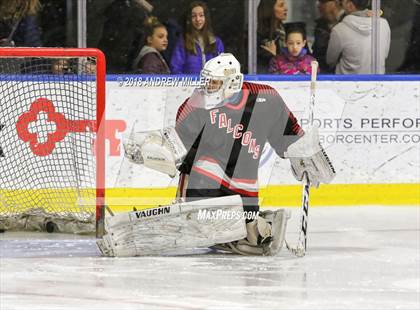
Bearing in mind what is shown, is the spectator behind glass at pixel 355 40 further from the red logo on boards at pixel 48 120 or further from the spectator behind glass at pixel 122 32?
the red logo on boards at pixel 48 120

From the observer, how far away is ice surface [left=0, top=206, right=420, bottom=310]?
499 centimetres

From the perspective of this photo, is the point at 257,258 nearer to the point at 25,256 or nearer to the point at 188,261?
the point at 188,261

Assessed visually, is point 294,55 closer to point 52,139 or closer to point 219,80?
point 52,139

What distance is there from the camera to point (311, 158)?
20.4 ft

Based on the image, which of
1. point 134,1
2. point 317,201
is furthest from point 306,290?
point 134,1

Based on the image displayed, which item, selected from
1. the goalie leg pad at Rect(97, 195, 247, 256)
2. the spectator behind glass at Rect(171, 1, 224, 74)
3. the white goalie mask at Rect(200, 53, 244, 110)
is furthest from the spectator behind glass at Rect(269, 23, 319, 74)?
the goalie leg pad at Rect(97, 195, 247, 256)

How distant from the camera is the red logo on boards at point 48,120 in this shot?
282 inches

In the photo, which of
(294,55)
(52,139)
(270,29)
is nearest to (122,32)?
(270,29)

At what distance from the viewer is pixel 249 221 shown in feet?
20.3

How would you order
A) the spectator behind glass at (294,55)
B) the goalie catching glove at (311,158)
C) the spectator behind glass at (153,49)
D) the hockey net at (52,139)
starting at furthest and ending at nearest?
the spectator behind glass at (294,55) < the spectator behind glass at (153,49) < the hockey net at (52,139) < the goalie catching glove at (311,158)

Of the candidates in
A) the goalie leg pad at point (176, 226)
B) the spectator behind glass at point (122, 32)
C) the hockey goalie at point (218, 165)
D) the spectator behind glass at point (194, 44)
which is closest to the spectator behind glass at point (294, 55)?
the spectator behind glass at point (194, 44)

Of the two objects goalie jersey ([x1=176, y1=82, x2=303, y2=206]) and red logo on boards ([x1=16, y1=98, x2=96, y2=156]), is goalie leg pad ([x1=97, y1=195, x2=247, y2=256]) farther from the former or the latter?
red logo on boards ([x1=16, y1=98, x2=96, y2=156])

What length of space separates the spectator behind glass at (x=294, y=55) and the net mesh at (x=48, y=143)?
64.6 inches

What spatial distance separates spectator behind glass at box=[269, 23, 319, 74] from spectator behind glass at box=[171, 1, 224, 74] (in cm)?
45
